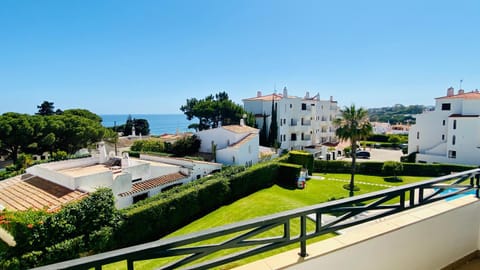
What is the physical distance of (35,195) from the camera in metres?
12.4

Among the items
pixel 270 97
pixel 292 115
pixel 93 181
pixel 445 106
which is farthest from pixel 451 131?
pixel 93 181

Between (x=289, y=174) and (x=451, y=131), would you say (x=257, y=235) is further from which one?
(x=451, y=131)

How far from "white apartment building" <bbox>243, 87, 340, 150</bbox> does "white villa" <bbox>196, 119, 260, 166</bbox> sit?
11.4 m

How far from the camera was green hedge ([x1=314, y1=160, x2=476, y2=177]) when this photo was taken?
2478 centimetres

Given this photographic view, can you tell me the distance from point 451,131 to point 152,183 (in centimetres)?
3376

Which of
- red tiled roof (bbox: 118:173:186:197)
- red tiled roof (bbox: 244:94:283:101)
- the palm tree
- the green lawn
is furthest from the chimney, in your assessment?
red tiled roof (bbox: 118:173:186:197)

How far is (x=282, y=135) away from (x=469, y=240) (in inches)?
1290

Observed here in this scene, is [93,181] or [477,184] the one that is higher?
[477,184]

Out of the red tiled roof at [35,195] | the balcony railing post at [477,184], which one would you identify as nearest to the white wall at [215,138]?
the red tiled roof at [35,195]

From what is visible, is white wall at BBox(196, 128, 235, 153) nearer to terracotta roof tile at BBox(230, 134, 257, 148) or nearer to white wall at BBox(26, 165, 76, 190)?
terracotta roof tile at BBox(230, 134, 257, 148)

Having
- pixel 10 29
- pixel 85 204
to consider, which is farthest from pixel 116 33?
pixel 85 204

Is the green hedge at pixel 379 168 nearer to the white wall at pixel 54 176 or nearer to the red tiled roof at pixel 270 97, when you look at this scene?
the red tiled roof at pixel 270 97

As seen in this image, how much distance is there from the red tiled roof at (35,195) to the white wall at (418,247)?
11.9 metres

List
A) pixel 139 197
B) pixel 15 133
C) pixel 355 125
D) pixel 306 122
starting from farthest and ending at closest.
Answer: pixel 306 122 → pixel 15 133 → pixel 355 125 → pixel 139 197
